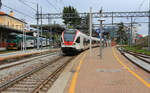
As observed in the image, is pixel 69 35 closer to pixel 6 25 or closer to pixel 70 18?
pixel 6 25

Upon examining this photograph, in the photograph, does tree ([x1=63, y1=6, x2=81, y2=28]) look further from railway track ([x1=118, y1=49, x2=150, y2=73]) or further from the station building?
railway track ([x1=118, y1=49, x2=150, y2=73])

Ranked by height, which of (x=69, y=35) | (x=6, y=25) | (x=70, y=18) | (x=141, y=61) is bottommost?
(x=141, y=61)

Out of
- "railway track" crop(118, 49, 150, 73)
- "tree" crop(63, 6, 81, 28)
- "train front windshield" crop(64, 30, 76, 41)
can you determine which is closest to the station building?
"tree" crop(63, 6, 81, 28)

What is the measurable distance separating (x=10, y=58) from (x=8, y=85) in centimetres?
1118

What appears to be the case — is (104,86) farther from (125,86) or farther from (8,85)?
(8,85)

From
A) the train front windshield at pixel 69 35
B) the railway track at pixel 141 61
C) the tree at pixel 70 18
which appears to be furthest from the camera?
the tree at pixel 70 18

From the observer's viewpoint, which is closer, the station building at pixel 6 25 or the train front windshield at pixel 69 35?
the train front windshield at pixel 69 35

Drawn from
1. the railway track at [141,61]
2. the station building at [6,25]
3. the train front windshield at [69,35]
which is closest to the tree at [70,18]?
the station building at [6,25]

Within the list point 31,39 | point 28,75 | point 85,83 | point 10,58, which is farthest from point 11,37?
point 85,83

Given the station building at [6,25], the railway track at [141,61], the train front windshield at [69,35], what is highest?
the station building at [6,25]

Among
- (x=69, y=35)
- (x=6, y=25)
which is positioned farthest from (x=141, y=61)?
(x=6, y=25)

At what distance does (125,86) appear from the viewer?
6129mm

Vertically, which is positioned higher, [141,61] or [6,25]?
[6,25]

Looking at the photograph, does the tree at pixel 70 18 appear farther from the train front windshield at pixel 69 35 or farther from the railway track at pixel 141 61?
the railway track at pixel 141 61
